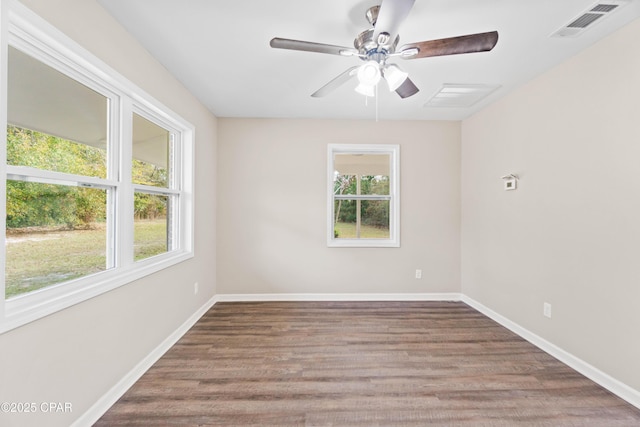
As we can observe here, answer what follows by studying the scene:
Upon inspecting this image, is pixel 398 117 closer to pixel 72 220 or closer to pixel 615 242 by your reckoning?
pixel 615 242

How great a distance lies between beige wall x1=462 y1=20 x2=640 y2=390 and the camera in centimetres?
197

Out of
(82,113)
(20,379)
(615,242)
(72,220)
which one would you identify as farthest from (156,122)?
(615,242)

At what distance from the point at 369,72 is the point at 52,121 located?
183 centimetres

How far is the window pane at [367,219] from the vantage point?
4.16 meters

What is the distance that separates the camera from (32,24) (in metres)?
1.37

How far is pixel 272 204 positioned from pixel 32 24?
2.81 meters

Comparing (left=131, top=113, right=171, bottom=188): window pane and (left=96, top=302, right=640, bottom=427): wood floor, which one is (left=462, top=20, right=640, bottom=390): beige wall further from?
(left=131, top=113, right=171, bottom=188): window pane

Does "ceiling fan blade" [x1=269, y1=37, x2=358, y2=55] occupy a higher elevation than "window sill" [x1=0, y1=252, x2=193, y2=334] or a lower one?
higher

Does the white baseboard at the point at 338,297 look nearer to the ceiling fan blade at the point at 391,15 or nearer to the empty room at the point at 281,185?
the empty room at the point at 281,185

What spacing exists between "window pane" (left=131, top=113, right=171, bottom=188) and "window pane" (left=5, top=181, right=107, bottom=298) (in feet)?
1.74

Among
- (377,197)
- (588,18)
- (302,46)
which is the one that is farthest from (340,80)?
(377,197)

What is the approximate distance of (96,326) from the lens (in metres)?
1.77

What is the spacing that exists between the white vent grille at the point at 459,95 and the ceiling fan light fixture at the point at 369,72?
146 cm

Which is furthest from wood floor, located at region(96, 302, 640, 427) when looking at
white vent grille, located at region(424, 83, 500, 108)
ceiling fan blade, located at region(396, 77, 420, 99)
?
white vent grille, located at region(424, 83, 500, 108)
